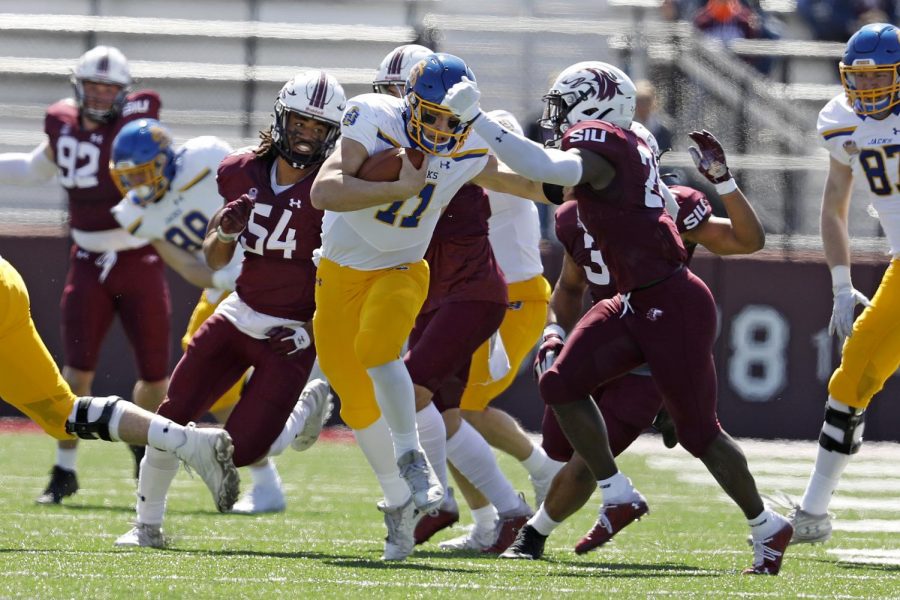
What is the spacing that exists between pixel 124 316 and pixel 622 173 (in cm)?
359

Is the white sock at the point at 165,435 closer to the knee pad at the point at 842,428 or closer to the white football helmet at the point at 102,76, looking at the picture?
the knee pad at the point at 842,428

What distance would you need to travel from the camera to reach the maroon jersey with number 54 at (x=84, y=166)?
26.7ft

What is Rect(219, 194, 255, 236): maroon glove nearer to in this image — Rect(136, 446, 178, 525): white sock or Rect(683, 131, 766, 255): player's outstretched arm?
Rect(136, 446, 178, 525): white sock

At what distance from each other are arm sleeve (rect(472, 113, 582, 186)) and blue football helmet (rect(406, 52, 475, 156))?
0.52 ft

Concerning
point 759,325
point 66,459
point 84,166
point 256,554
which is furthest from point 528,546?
point 759,325

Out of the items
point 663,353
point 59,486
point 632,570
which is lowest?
point 59,486

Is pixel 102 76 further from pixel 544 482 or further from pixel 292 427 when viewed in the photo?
pixel 544 482

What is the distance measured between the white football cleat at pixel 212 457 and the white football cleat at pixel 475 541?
0.99m

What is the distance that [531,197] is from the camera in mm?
5785

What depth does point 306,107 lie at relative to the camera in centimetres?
571

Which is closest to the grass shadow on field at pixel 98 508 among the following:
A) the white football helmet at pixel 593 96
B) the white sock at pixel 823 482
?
the white football helmet at pixel 593 96

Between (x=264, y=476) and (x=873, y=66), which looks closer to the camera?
(x=873, y=66)

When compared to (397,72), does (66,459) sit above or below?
below

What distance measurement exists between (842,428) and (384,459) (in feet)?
5.88
